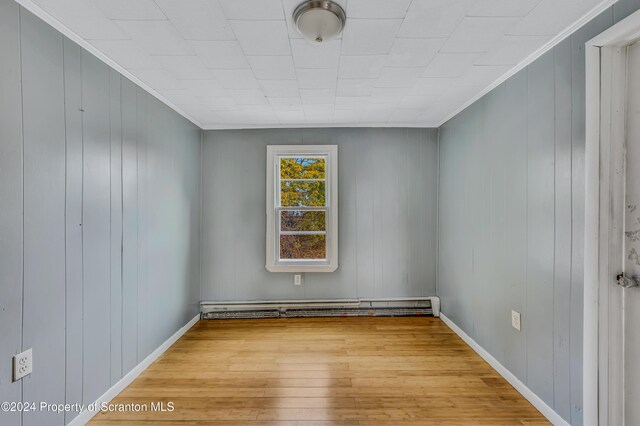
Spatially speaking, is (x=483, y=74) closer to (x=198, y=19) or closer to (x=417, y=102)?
(x=417, y=102)

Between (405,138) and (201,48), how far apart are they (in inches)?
94.0

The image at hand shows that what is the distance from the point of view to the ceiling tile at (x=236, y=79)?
80.3 inches

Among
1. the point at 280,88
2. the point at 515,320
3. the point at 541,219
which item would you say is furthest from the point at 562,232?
the point at 280,88

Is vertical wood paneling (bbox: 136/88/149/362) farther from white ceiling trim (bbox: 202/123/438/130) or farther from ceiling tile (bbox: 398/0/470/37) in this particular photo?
ceiling tile (bbox: 398/0/470/37)

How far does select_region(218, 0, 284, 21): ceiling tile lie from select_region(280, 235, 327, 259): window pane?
93.9 inches

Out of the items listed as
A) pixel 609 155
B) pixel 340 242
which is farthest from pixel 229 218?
pixel 609 155

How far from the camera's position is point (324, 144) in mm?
3396

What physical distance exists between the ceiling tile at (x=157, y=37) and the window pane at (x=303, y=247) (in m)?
2.19

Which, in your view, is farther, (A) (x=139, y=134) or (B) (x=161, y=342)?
(B) (x=161, y=342)

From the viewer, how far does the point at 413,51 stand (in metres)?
1.78

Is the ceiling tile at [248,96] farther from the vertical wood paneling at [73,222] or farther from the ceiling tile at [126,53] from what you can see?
the vertical wood paneling at [73,222]

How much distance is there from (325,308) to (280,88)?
2374mm

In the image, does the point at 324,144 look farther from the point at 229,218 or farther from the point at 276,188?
the point at 229,218

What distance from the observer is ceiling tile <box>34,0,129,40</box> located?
1.38 metres
